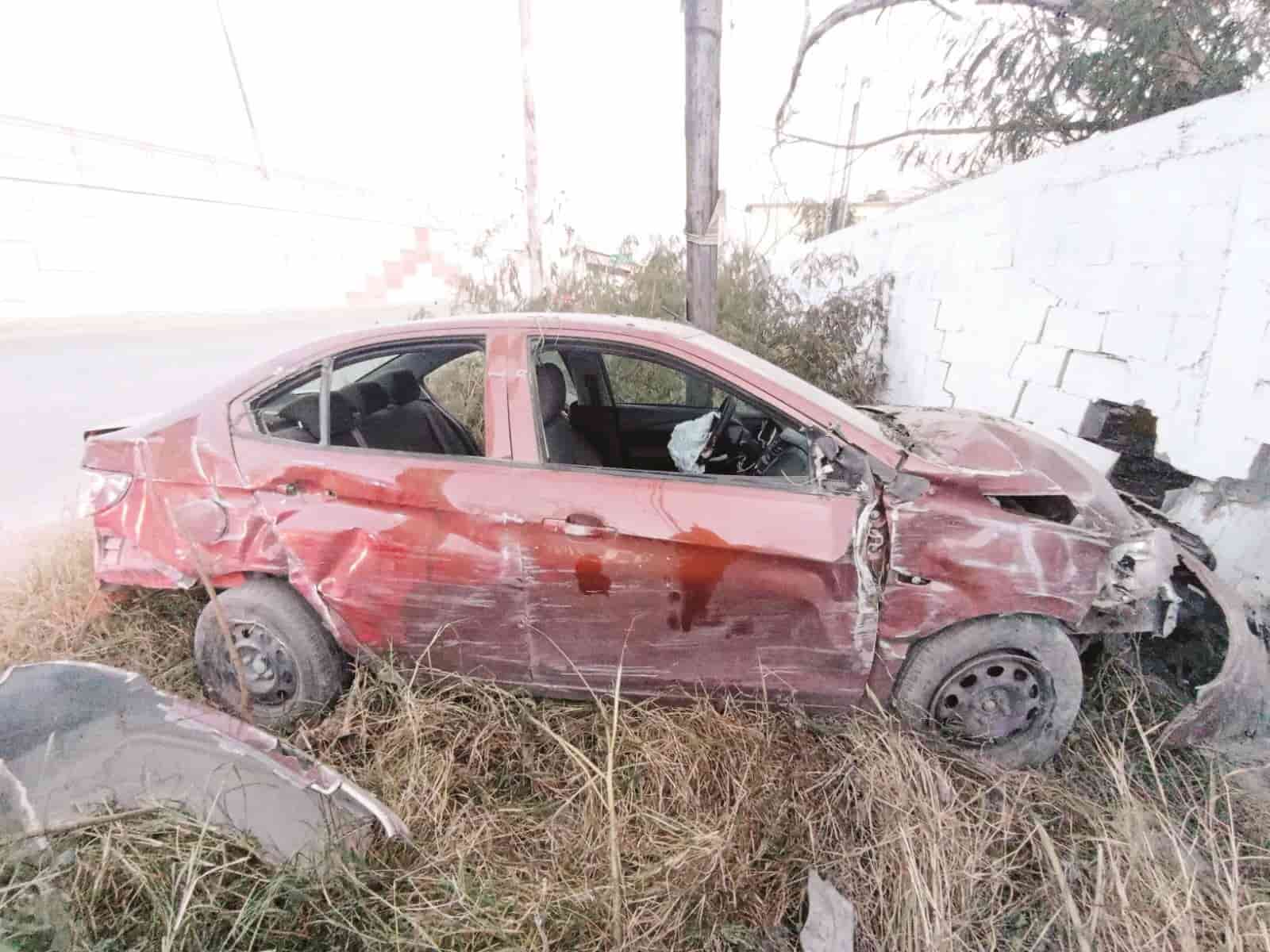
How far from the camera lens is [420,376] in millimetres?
3047

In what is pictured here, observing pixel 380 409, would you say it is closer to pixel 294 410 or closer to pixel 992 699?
pixel 294 410

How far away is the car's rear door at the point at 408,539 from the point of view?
7.04 ft

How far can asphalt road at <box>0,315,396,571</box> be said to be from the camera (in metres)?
4.55

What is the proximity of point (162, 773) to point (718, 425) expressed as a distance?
2.32 meters

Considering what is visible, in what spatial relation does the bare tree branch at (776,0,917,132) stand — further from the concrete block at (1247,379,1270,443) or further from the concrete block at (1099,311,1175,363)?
the concrete block at (1247,379,1270,443)

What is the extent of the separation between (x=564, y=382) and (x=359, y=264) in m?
19.7

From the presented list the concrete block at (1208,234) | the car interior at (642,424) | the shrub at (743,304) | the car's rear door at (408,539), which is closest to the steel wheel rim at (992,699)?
the car interior at (642,424)

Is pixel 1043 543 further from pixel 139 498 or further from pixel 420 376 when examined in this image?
pixel 139 498

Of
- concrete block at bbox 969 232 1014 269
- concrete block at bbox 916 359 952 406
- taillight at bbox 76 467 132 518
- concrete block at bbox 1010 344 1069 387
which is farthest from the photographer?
concrete block at bbox 916 359 952 406

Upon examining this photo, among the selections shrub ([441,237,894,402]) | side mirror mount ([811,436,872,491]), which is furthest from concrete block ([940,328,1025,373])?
side mirror mount ([811,436,872,491])

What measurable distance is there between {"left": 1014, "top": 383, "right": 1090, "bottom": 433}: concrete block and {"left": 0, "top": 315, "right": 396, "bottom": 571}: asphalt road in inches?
185

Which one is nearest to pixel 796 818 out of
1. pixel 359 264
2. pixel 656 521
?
pixel 656 521

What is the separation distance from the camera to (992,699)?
215cm

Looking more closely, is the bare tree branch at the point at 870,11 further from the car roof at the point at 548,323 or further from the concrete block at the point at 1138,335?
the car roof at the point at 548,323
